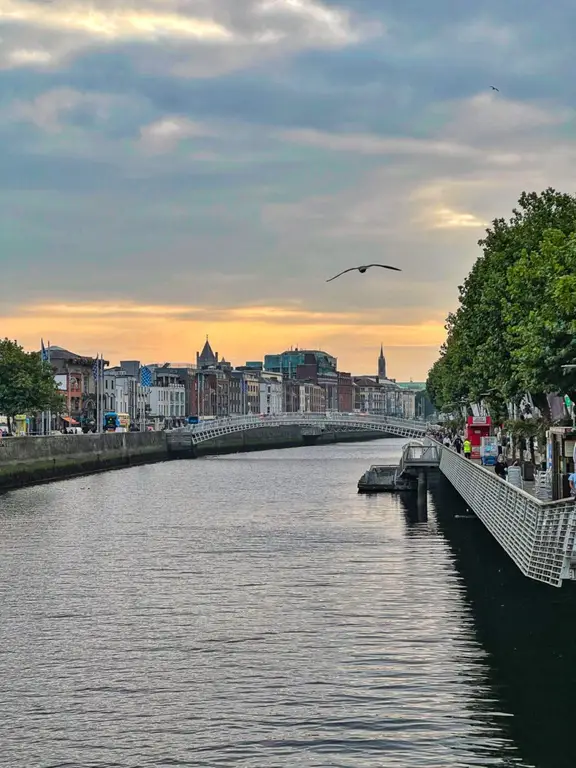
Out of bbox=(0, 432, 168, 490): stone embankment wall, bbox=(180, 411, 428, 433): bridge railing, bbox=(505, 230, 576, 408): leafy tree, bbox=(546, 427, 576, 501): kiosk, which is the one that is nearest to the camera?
bbox=(505, 230, 576, 408): leafy tree

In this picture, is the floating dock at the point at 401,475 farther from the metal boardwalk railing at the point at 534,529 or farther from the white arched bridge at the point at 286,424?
the white arched bridge at the point at 286,424

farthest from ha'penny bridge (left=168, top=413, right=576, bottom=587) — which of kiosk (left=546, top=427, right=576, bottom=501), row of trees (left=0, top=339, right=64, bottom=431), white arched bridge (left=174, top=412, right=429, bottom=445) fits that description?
white arched bridge (left=174, top=412, right=429, bottom=445)

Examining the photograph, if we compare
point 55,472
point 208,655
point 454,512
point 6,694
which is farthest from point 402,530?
point 55,472

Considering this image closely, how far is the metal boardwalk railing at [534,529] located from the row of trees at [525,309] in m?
4.45

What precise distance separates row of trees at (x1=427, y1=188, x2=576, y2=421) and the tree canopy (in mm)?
52649

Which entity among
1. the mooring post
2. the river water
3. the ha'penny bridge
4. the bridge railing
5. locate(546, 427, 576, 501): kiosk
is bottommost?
the river water

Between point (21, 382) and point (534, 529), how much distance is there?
111 m

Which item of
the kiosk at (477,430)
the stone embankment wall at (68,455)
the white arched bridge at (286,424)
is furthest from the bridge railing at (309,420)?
the kiosk at (477,430)

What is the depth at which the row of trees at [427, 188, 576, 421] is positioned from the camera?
4128cm

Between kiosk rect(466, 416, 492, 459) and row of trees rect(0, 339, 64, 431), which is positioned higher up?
row of trees rect(0, 339, 64, 431)

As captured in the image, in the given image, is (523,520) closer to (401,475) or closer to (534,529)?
(534,529)

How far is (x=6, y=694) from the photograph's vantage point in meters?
26.1

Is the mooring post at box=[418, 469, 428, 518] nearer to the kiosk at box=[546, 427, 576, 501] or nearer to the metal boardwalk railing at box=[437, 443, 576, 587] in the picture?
the metal boardwalk railing at box=[437, 443, 576, 587]

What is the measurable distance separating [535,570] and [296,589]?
11.8m
